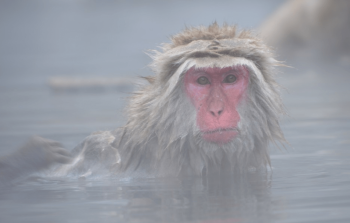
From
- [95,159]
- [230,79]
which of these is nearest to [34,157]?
[95,159]

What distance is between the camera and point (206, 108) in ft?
14.2

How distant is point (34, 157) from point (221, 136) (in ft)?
6.07

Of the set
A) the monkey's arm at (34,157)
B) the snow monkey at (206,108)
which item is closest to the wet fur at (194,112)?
the snow monkey at (206,108)

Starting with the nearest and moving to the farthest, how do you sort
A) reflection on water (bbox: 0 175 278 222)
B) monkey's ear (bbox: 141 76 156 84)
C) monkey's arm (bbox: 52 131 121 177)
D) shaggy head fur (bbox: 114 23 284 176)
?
reflection on water (bbox: 0 175 278 222)
shaggy head fur (bbox: 114 23 284 176)
monkey's ear (bbox: 141 76 156 84)
monkey's arm (bbox: 52 131 121 177)

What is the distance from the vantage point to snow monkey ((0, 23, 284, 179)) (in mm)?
4320

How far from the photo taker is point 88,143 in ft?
17.2

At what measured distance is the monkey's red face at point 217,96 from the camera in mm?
4262

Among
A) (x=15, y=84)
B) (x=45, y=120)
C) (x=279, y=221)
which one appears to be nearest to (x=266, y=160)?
(x=279, y=221)

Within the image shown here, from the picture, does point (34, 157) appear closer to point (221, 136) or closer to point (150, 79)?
point (150, 79)

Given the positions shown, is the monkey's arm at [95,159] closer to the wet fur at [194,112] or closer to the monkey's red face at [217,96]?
the wet fur at [194,112]

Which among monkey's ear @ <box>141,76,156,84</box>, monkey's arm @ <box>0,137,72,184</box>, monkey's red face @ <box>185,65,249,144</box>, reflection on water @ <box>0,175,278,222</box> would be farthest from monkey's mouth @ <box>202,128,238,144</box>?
monkey's arm @ <box>0,137,72,184</box>

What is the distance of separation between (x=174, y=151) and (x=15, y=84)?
9110 millimetres

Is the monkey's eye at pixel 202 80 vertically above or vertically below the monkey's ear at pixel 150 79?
below

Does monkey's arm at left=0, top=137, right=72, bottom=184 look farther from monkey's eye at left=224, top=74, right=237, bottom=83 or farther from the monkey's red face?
monkey's eye at left=224, top=74, right=237, bottom=83
